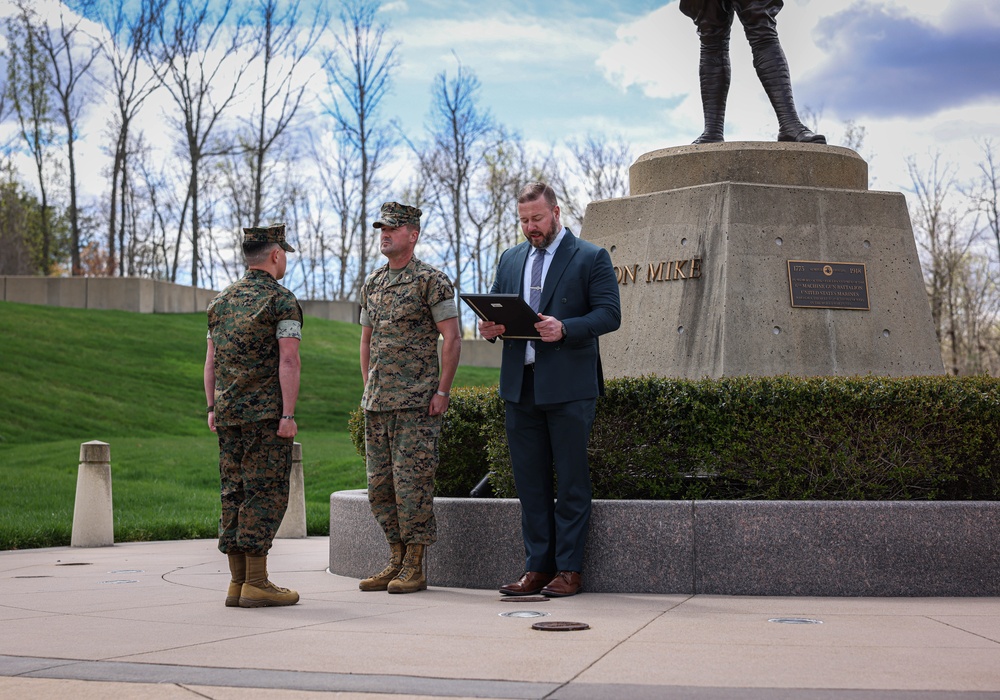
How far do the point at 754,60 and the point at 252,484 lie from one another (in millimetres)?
5472

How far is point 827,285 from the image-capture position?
776cm

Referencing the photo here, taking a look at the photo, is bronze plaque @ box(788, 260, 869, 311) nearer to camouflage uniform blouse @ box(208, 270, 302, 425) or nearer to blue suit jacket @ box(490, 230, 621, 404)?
blue suit jacket @ box(490, 230, 621, 404)

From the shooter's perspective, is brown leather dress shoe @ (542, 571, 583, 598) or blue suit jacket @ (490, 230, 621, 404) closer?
brown leather dress shoe @ (542, 571, 583, 598)

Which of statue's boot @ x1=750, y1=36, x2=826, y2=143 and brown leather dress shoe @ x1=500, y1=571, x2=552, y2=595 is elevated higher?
statue's boot @ x1=750, y1=36, x2=826, y2=143

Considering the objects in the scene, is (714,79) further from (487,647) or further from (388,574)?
(487,647)

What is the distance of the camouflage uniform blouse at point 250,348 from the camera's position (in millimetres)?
5855

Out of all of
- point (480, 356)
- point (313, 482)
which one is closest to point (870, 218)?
point (313, 482)

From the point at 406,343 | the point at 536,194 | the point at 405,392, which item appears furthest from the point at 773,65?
the point at 405,392

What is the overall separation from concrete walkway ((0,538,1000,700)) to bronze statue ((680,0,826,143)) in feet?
14.3

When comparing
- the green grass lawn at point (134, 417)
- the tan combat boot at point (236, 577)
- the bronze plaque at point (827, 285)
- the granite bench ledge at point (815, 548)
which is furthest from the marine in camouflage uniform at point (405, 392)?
the green grass lawn at point (134, 417)

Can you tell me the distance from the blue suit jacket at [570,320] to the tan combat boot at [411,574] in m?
1.07

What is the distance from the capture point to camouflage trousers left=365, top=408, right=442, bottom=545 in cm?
616

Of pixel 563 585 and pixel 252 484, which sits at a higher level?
pixel 252 484

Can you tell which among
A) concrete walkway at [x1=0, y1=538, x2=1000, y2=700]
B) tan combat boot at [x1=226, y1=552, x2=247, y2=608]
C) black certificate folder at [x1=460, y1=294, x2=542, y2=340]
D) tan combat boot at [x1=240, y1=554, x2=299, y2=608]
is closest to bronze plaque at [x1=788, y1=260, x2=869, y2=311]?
concrete walkway at [x1=0, y1=538, x2=1000, y2=700]
